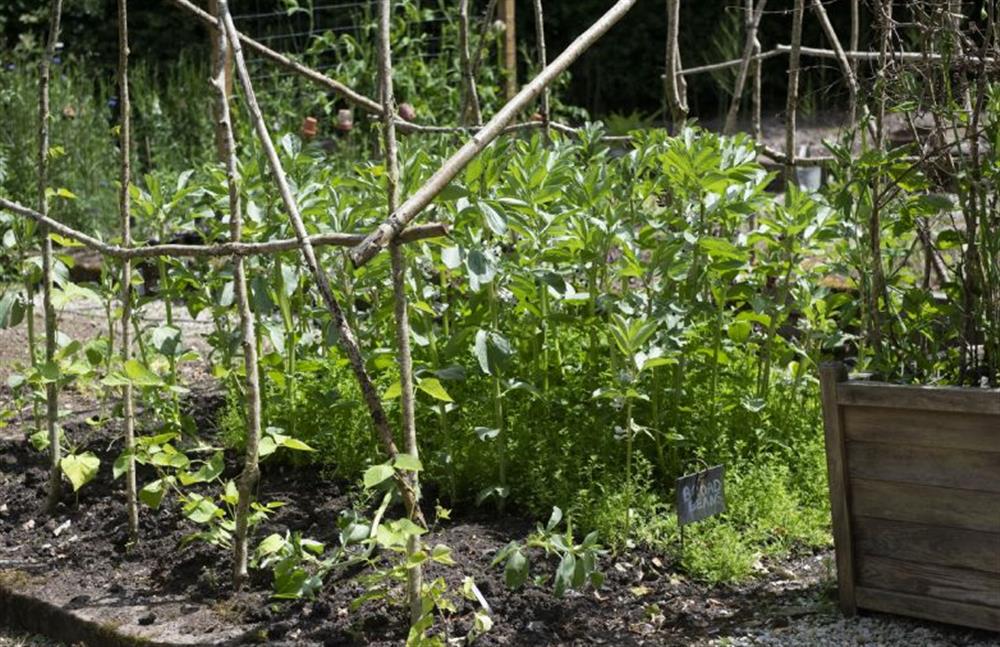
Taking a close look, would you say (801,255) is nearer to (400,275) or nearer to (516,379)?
(516,379)

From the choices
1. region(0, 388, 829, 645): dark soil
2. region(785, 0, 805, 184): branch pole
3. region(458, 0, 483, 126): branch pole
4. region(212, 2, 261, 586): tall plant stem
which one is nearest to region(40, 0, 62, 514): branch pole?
region(0, 388, 829, 645): dark soil

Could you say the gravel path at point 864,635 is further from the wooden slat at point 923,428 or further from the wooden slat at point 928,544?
the wooden slat at point 923,428

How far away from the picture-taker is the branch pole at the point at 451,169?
3.09 m

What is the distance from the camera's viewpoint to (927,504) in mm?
3361

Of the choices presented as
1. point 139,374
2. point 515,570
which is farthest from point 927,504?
point 139,374

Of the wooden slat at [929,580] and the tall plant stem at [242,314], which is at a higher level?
the tall plant stem at [242,314]

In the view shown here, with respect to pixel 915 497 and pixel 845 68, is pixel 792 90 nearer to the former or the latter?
pixel 845 68

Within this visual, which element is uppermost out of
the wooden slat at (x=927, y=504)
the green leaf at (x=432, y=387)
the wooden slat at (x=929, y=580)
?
the green leaf at (x=432, y=387)

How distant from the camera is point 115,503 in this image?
14.5 feet

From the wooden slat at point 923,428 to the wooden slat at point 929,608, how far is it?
38 cm

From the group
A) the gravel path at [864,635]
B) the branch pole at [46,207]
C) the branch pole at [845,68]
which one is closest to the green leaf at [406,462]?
the gravel path at [864,635]

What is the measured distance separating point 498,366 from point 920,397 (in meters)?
1.17

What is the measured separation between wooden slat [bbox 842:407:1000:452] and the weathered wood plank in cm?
A: 3

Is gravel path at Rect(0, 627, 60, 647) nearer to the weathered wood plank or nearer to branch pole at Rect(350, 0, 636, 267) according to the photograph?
branch pole at Rect(350, 0, 636, 267)
